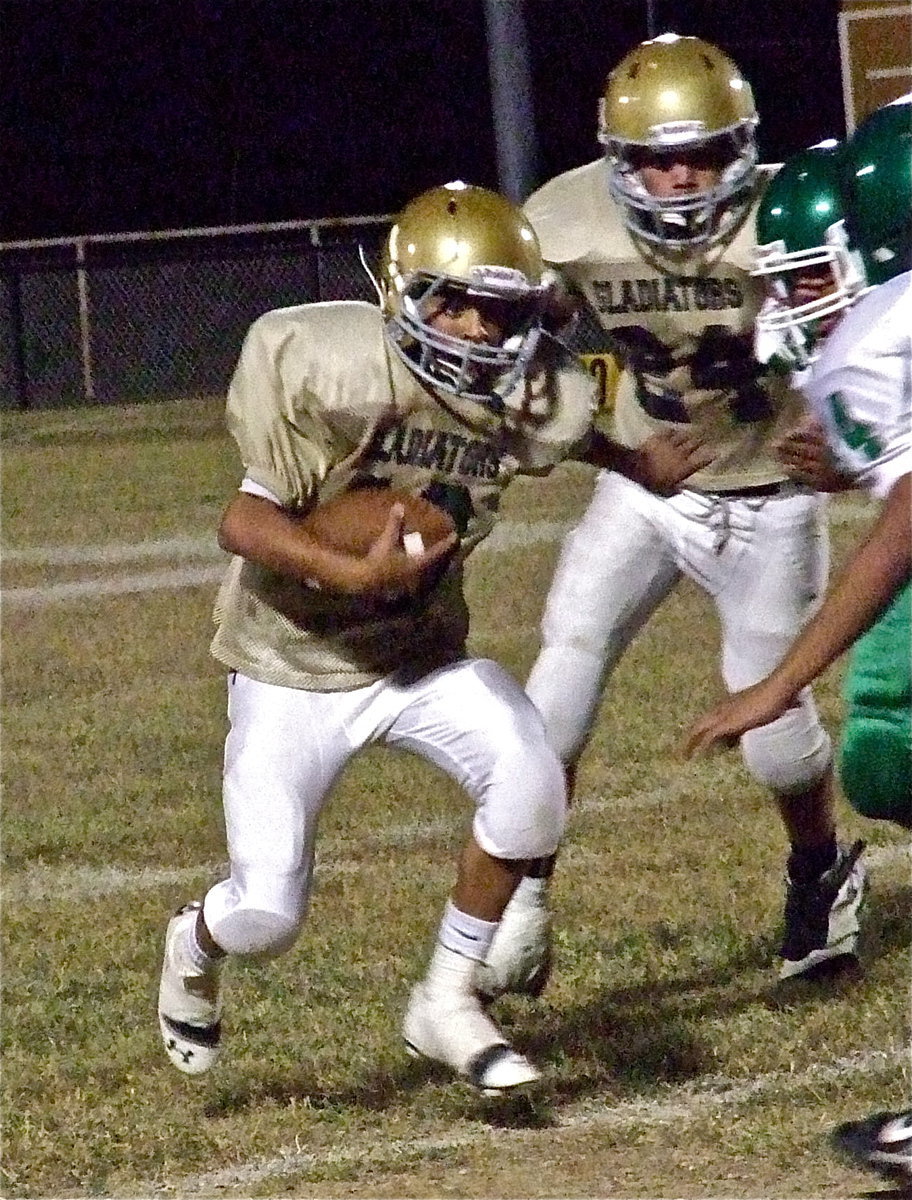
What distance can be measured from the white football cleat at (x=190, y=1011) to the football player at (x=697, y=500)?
1.99 ft

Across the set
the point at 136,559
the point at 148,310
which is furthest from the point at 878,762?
the point at 148,310

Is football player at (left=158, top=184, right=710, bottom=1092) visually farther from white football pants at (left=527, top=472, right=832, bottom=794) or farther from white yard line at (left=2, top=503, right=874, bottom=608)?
white yard line at (left=2, top=503, right=874, bottom=608)

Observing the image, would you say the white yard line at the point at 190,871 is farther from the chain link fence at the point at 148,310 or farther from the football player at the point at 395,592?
the chain link fence at the point at 148,310

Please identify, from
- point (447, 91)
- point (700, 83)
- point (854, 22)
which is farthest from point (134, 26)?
point (700, 83)

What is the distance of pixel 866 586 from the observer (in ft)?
8.59

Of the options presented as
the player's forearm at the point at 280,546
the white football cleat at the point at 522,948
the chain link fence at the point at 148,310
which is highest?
the chain link fence at the point at 148,310

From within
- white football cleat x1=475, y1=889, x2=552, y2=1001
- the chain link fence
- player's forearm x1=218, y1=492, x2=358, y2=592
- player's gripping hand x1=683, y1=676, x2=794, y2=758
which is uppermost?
the chain link fence

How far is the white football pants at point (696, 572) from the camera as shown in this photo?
3.86 m

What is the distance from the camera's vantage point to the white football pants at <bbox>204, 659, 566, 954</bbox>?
3291 millimetres

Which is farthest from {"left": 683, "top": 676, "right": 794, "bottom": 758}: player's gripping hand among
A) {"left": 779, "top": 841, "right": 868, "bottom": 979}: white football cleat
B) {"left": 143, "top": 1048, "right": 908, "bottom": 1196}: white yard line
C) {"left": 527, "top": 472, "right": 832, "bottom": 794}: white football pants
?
{"left": 779, "top": 841, "right": 868, "bottom": 979}: white football cleat

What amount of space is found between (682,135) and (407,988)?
5.22ft

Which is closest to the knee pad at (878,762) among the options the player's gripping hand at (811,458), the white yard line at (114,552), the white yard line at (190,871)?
the player's gripping hand at (811,458)

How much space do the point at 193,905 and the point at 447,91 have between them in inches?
779

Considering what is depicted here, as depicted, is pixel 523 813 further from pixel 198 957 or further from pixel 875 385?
pixel 875 385
